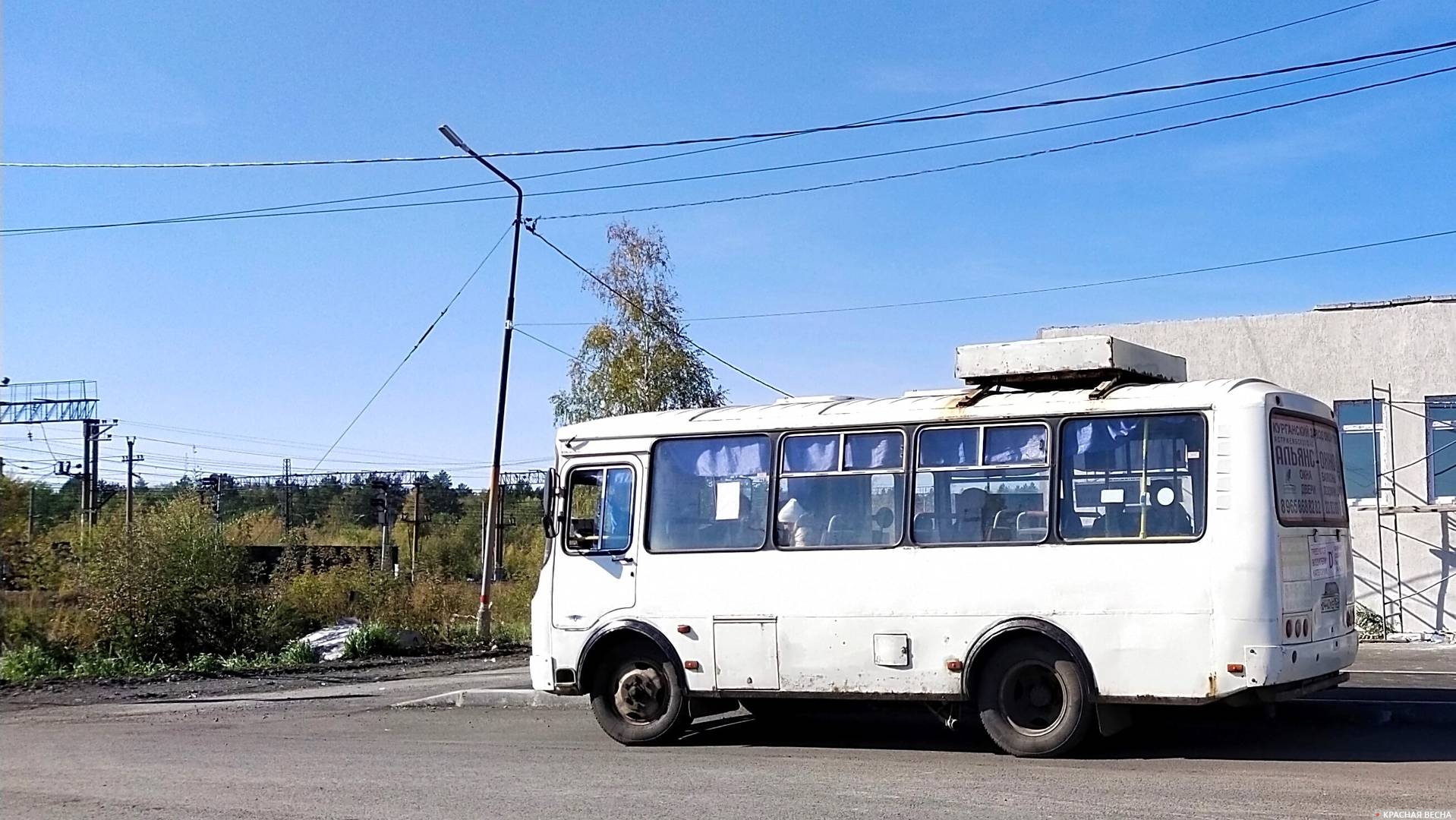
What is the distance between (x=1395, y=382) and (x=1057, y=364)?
1150cm

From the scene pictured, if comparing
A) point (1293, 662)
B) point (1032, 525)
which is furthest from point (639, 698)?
point (1293, 662)

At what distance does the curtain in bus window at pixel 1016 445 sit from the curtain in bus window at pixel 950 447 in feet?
0.32

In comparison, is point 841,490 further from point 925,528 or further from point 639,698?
point 639,698

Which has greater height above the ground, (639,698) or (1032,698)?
(1032,698)

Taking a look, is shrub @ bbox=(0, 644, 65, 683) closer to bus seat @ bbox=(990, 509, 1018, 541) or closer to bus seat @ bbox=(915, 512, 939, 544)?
bus seat @ bbox=(915, 512, 939, 544)

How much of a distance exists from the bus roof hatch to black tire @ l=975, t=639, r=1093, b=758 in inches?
83.3

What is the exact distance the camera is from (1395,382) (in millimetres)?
20078

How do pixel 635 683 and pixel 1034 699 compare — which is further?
pixel 635 683

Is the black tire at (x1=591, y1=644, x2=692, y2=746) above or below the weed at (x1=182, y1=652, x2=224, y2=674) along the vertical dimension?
above

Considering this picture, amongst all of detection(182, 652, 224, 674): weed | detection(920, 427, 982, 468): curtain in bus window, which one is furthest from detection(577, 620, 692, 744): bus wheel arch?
detection(182, 652, 224, 674): weed

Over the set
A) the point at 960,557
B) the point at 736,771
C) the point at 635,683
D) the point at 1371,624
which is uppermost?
the point at 960,557

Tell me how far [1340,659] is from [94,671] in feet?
61.5

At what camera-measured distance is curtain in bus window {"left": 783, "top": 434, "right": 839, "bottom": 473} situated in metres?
11.5

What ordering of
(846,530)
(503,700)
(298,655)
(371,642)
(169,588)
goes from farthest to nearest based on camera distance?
(371,642) → (169,588) → (298,655) → (503,700) → (846,530)
